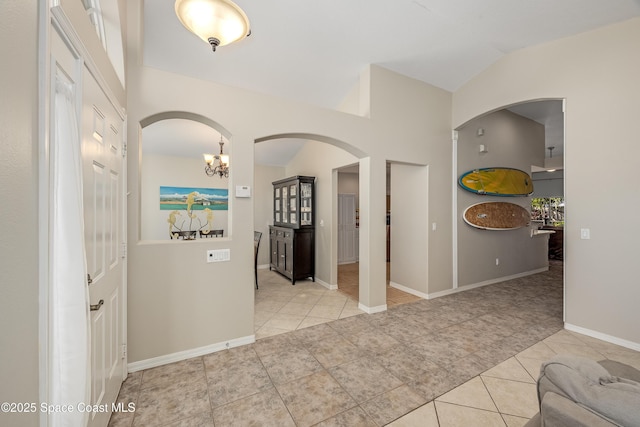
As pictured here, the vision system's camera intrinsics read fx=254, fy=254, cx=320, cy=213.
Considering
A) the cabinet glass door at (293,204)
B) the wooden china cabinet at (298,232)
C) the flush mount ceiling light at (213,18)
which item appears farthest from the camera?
the cabinet glass door at (293,204)

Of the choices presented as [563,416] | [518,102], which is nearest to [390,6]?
[518,102]

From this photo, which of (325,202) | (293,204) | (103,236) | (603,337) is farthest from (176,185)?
(603,337)

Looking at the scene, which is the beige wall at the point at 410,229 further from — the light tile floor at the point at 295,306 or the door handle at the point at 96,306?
the door handle at the point at 96,306

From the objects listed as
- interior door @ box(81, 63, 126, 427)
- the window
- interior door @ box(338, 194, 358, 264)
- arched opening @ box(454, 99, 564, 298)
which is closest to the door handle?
interior door @ box(81, 63, 126, 427)

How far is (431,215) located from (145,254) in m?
3.84

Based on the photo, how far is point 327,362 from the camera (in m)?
2.36

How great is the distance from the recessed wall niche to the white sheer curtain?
404cm

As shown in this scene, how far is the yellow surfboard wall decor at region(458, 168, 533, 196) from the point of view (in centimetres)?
446

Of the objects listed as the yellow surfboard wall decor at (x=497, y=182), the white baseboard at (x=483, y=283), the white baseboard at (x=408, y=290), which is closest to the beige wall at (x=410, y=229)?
the white baseboard at (x=408, y=290)

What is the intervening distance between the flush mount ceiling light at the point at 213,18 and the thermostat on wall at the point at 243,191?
1259 millimetres

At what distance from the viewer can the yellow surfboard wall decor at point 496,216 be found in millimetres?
4484

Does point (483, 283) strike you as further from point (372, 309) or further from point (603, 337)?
point (372, 309)

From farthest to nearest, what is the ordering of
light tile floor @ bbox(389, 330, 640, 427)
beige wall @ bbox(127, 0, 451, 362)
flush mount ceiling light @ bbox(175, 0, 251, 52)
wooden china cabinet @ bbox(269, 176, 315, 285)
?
1. wooden china cabinet @ bbox(269, 176, 315, 285)
2. beige wall @ bbox(127, 0, 451, 362)
3. light tile floor @ bbox(389, 330, 640, 427)
4. flush mount ceiling light @ bbox(175, 0, 251, 52)

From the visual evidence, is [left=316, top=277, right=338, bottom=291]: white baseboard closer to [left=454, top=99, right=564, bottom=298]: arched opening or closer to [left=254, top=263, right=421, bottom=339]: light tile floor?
[left=254, top=263, right=421, bottom=339]: light tile floor
